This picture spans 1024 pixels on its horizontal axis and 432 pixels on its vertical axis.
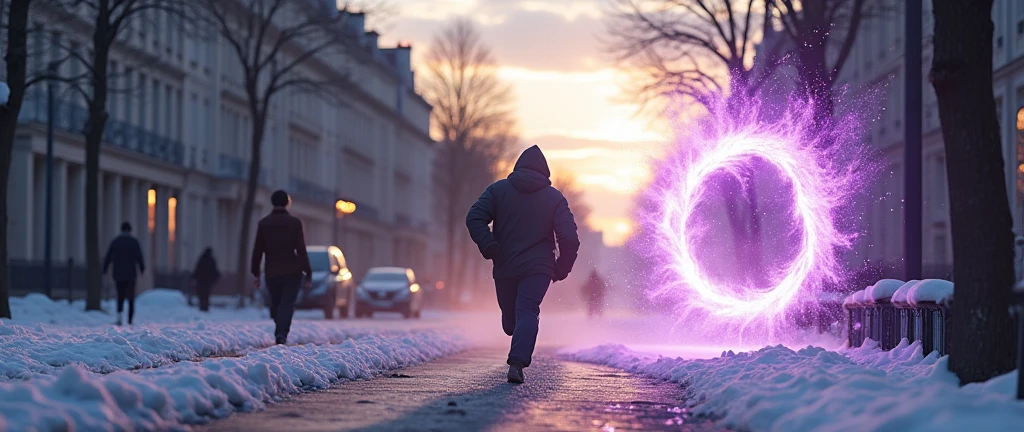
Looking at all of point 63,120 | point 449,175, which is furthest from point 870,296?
point 449,175

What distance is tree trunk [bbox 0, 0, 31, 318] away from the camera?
21625 millimetres

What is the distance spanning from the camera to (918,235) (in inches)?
686

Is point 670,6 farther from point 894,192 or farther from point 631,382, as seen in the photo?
point 894,192

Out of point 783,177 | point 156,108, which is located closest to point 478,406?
point 783,177

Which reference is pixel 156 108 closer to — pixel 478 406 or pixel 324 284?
pixel 324 284

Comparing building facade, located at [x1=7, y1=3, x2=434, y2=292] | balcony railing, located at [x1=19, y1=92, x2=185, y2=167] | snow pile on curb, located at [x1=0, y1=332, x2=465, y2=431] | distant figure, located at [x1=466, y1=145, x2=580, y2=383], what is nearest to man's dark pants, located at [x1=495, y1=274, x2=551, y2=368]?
distant figure, located at [x1=466, y1=145, x2=580, y2=383]

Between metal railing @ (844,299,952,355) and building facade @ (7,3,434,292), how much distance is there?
48.7 ft

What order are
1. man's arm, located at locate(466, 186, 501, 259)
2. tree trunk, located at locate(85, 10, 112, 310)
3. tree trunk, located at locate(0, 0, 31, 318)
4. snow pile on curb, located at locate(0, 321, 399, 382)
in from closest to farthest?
1. man's arm, located at locate(466, 186, 501, 259)
2. snow pile on curb, located at locate(0, 321, 399, 382)
3. tree trunk, located at locate(0, 0, 31, 318)
4. tree trunk, located at locate(85, 10, 112, 310)

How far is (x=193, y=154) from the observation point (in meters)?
60.7

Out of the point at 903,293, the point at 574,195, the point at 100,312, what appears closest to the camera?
the point at 903,293

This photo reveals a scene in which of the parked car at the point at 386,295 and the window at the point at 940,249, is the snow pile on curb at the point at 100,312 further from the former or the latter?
the window at the point at 940,249

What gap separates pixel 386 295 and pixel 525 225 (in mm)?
32359

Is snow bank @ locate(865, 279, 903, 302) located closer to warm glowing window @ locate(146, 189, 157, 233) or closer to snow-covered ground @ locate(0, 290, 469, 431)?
snow-covered ground @ locate(0, 290, 469, 431)

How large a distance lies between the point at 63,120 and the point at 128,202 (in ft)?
26.2
